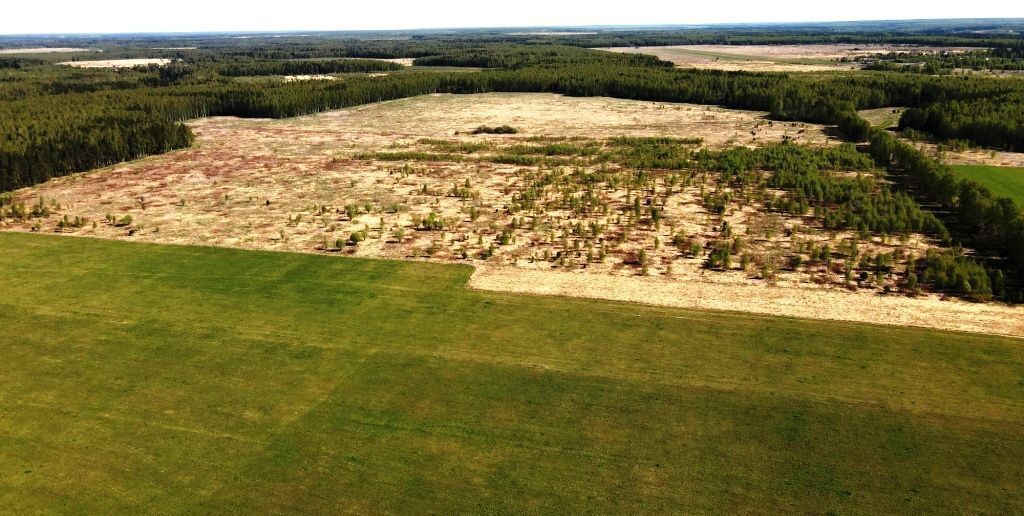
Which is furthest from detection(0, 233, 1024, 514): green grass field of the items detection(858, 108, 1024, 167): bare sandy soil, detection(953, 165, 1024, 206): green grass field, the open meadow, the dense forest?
detection(858, 108, 1024, 167): bare sandy soil

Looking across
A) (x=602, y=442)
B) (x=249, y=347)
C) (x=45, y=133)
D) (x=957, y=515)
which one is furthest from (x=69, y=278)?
(x=45, y=133)

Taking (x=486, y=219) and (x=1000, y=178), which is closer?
(x=486, y=219)

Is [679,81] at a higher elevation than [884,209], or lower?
higher

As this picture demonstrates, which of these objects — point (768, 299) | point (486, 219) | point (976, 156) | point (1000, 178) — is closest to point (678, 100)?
point (976, 156)

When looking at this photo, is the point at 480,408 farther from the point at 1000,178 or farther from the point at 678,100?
the point at 678,100

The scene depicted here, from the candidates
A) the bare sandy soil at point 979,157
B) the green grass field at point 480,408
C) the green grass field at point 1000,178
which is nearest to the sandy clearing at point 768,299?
the green grass field at point 480,408

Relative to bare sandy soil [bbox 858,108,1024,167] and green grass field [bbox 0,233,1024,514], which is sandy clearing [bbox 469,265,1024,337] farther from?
bare sandy soil [bbox 858,108,1024,167]

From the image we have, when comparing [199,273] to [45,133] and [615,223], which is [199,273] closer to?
[615,223]
